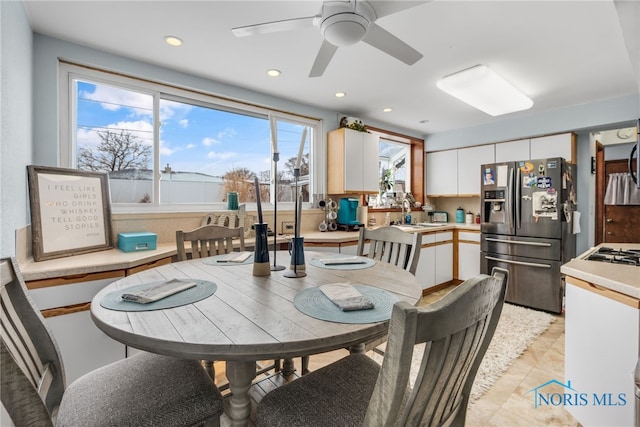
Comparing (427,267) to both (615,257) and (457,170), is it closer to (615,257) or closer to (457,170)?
(457,170)

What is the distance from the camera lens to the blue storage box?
6.61 feet

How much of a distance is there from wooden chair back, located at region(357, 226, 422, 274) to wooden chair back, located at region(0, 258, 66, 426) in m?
1.62

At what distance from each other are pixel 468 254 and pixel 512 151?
1.51 meters

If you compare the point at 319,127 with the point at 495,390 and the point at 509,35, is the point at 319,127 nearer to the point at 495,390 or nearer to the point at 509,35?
the point at 509,35

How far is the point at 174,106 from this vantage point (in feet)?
8.77

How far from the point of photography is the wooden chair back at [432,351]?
51 cm

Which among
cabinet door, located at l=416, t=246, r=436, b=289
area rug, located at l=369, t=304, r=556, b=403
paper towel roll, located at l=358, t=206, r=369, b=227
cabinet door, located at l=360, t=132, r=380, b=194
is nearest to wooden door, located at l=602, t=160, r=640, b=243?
area rug, located at l=369, t=304, r=556, b=403

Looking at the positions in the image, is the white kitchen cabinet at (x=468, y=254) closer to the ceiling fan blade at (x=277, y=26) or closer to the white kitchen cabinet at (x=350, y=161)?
the white kitchen cabinet at (x=350, y=161)

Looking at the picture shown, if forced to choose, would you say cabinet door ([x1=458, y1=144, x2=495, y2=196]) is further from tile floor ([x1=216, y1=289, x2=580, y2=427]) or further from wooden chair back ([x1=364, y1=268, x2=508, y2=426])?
wooden chair back ([x1=364, y1=268, x2=508, y2=426])

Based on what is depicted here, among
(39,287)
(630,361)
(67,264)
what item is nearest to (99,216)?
(67,264)

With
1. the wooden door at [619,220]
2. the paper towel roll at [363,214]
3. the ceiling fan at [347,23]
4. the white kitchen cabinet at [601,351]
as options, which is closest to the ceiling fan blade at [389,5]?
the ceiling fan at [347,23]

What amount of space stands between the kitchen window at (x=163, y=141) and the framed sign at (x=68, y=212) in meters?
0.22

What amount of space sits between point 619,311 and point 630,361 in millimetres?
199

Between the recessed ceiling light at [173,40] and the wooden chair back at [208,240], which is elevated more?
the recessed ceiling light at [173,40]
